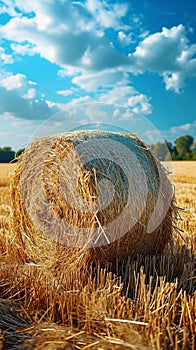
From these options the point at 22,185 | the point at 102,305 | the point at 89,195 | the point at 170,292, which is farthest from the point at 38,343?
the point at 22,185

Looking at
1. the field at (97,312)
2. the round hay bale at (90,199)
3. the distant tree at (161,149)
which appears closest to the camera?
the field at (97,312)

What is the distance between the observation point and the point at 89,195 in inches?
130

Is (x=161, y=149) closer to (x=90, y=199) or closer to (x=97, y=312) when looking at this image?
(x=90, y=199)

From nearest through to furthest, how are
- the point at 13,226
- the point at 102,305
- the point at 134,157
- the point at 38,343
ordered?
1. the point at 38,343
2. the point at 102,305
3. the point at 134,157
4. the point at 13,226

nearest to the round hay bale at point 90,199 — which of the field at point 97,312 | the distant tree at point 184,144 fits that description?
the field at point 97,312

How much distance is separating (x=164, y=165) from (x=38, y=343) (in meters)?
2.45

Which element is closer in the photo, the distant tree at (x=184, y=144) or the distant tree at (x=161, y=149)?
the distant tree at (x=161, y=149)

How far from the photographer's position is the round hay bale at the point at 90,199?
3.41m

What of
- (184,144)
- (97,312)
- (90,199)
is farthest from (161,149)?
(184,144)

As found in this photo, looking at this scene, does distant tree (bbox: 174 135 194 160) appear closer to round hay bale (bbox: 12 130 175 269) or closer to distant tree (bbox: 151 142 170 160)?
distant tree (bbox: 151 142 170 160)

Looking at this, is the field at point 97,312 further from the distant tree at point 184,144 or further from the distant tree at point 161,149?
the distant tree at point 184,144

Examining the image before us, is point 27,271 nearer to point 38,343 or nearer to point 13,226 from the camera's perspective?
point 13,226

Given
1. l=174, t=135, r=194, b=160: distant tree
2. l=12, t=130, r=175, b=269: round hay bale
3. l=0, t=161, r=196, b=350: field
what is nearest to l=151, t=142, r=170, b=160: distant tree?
l=12, t=130, r=175, b=269: round hay bale

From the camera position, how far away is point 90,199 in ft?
10.8
